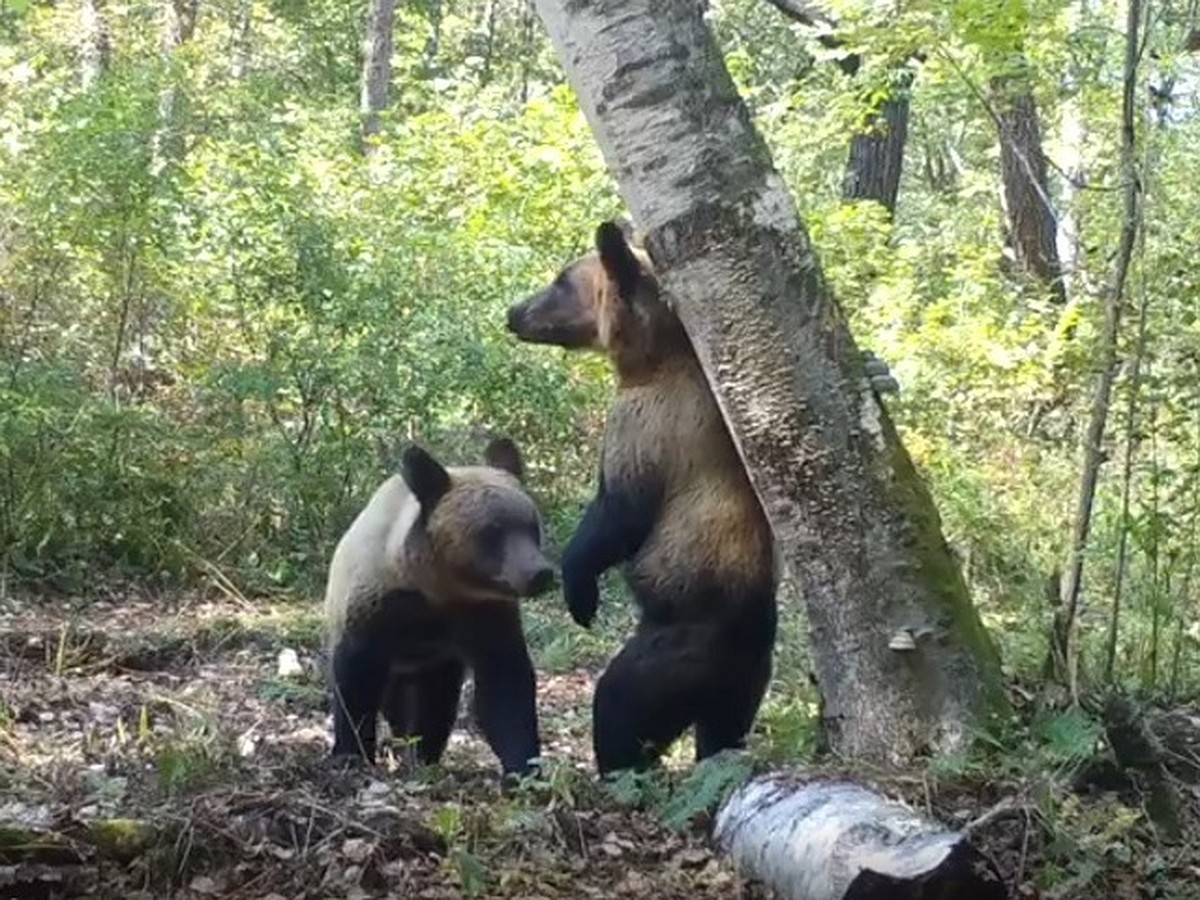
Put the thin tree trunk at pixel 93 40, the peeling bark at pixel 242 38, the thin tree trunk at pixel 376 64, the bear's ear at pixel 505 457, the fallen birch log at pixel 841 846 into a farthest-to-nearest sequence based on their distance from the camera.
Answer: the peeling bark at pixel 242 38 < the thin tree trunk at pixel 376 64 < the thin tree trunk at pixel 93 40 < the bear's ear at pixel 505 457 < the fallen birch log at pixel 841 846

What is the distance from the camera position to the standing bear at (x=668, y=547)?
6492 mm

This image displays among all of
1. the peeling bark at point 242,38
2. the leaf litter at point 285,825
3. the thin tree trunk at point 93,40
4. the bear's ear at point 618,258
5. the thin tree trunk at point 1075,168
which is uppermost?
the peeling bark at point 242,38

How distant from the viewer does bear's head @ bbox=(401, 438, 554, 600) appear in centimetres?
707

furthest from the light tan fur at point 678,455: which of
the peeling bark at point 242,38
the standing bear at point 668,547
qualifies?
the peeling bark at point 242,38

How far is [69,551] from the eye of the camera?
39.0 feet

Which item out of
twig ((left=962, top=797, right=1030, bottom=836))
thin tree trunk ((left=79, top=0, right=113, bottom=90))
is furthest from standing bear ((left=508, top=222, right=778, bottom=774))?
thin tree trunk ((left=79, top=0, right=113, bottom=90))

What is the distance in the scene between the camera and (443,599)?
728 centimetres

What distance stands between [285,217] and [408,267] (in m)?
1.07

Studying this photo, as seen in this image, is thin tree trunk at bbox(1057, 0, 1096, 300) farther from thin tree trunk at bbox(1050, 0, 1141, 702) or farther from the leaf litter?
the leaf litter

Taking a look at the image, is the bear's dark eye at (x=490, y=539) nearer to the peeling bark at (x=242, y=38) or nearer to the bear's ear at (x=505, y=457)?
the bear's ear at (x=505, y=457)

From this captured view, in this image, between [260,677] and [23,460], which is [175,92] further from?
[260,677]

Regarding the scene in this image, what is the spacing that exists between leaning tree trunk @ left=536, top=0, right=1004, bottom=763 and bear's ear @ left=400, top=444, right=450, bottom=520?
1.80 meters

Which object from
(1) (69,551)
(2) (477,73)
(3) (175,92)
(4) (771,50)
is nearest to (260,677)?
(1) (69,551)

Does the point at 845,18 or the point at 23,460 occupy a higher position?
the point at 845,18
